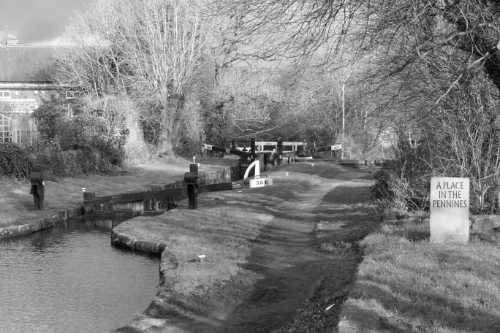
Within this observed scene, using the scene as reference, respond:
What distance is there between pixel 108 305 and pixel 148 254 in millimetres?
3542

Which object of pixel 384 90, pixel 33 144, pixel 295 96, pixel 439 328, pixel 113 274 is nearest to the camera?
pixel 439 328

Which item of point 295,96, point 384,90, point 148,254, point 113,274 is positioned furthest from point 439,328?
point 295,96

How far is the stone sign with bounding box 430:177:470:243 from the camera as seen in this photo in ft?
34.3

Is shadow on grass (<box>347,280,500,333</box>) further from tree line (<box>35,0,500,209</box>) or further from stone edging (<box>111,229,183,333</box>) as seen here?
tree line (<box>35,0,500,209</box>)

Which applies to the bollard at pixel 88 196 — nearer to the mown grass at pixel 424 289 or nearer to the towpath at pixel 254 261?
the towpath at pixel 254 261

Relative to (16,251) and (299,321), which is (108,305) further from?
(16,251)

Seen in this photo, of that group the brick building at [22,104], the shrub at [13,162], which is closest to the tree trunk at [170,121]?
the brick building at [22,104]

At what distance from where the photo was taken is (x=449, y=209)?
413 inches

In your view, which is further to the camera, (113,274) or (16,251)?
(16,251)

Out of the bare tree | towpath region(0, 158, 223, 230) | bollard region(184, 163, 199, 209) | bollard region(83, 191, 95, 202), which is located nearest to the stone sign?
bollard region(184, 163, 199, 209)

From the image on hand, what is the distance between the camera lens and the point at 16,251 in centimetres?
1488

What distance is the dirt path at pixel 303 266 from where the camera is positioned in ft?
28.2

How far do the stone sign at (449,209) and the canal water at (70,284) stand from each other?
4.87 meters

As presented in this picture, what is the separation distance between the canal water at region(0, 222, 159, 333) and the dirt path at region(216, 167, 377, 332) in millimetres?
1952
